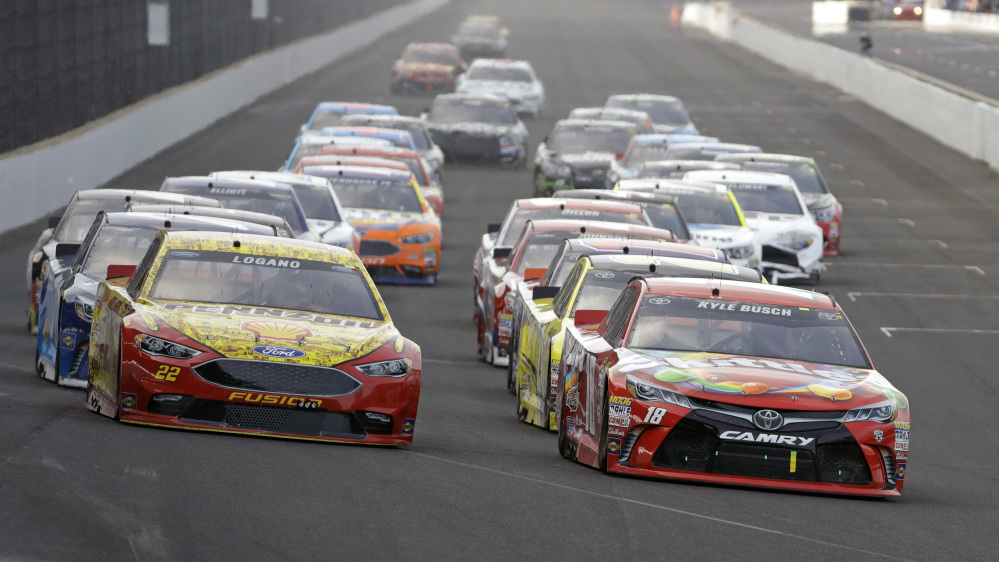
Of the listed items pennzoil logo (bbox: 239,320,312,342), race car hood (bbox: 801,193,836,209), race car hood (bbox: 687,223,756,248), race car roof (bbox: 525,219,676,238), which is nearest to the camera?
pennzoil logo (bbox: 239,320,312,342)

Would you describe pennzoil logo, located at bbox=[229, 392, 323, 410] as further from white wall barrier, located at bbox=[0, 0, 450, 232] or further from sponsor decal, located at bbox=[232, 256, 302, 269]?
white wall barrier, located at bbox=[0, 0, 450, 232]

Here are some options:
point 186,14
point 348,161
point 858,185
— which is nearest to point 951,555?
point 348,161

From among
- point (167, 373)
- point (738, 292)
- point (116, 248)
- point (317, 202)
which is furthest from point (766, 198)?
point (167, 373)

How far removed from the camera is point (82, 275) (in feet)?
44.4

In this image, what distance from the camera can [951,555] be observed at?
8609 mm

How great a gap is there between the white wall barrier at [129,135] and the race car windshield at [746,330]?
55.3 ft

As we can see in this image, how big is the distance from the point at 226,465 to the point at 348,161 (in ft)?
54.8

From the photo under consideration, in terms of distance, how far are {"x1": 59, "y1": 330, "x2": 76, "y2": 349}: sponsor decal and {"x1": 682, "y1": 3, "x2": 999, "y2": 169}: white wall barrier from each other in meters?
31.0

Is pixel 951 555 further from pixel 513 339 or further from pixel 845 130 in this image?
pixel 845 130

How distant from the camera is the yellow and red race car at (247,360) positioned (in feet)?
34.8

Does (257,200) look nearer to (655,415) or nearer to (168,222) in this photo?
(168,222)

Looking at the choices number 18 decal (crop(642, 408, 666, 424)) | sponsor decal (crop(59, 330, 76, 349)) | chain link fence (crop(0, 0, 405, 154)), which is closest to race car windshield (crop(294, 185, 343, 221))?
chain link fence (crop(0, 0, 405, 154))

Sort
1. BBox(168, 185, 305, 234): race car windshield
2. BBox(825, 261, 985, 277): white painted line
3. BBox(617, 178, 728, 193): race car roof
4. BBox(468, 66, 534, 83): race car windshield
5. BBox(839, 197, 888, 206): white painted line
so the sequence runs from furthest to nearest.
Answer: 1. BBox(468, 66, 534, 83): race car windshield
2. BBox(839, 197, 888, 206): white painted line
3. BBox(825, 261, 985, 277): white painted line
4. BBox(617, 178, 728, 193): race car roof
5. BBox(168, 185, 305, 234): race car windshield

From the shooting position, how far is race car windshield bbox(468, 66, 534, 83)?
52.7 m
